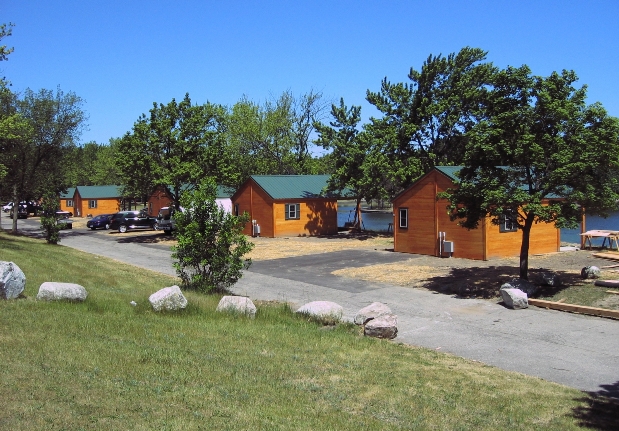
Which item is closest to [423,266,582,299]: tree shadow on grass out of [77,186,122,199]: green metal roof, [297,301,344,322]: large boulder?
[297,301,344,322]: large boulder

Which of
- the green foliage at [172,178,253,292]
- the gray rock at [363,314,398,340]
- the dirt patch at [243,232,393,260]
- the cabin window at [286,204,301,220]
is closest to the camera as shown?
the gray rock at [363,314,398,340]

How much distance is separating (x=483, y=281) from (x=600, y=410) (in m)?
12.3

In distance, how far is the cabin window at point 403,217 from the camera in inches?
1150

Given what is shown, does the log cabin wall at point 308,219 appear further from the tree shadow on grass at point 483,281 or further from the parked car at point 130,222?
the tree shadow on grass at point 483,281

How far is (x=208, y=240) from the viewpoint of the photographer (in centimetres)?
1535

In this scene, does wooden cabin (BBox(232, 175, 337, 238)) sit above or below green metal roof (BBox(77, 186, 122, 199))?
below

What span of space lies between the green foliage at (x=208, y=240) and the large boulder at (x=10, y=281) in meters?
4.39

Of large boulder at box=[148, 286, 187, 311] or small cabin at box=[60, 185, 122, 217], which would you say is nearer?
large boulder at box=[148, 286, 187, 311]

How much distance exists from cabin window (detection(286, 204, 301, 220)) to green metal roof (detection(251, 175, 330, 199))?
0.66m

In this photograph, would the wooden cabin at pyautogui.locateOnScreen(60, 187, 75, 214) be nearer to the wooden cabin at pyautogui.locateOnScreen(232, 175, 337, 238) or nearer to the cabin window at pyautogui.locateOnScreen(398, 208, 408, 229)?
the wooden cabin at pyautogui.locateOnScreen(232, 175, 337, 238)

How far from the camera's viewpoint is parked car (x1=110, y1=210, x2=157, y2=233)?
158 feet

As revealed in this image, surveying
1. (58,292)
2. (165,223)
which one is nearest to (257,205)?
(165,223)

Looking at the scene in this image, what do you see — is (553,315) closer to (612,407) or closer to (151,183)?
(612,407)

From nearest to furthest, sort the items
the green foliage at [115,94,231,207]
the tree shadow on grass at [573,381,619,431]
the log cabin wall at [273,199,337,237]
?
the tree shadow on grass at [573,381,619,431]
the green foliage at [115,94,231,207]
the log cabin wall at [273,199,337,237]
